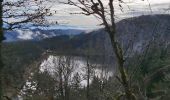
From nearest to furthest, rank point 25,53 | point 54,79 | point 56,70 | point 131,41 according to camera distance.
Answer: point 131,41
point 25,53
point 54,79
point 56,70

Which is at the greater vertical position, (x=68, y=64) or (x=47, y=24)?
(x=47, y=24)

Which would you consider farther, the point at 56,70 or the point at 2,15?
the point at 56,70

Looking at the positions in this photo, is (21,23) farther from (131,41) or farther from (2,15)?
(131,41)

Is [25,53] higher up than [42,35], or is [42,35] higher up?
[42,35]

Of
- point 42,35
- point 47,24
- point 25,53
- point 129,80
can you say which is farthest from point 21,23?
point 25,53

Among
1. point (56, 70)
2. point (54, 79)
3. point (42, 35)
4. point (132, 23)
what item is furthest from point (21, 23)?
point (56, 70)

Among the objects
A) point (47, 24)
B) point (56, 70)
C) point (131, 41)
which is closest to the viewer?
point (131, 41)

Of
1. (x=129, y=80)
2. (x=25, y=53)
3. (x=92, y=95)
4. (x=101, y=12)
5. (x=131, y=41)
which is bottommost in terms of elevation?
(x=92, y=95)

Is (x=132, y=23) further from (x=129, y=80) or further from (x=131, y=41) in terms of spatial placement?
(x=129, y=80)

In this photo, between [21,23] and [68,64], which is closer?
[21,23]
